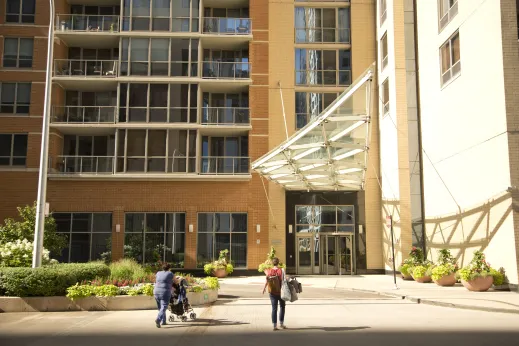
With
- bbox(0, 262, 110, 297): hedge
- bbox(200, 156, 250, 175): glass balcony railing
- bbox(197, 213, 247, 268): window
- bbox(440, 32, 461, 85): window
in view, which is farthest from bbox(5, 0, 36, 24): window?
bbox(440, 32, 461, 85): window

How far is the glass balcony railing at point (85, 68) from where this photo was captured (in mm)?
33875

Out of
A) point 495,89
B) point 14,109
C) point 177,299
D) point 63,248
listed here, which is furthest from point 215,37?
point 177,299

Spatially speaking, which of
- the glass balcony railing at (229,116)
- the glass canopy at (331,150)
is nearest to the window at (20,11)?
the glass balcony railing at (229,116)

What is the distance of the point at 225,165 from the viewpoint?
34.0 metres

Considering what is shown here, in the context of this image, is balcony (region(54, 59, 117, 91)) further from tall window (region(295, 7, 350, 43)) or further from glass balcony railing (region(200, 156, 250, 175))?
tall window (region(295, 7, 350, 43))

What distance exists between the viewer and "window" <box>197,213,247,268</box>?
108 feet

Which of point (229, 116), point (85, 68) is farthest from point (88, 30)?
point (229, 116)

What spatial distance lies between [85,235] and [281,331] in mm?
23198

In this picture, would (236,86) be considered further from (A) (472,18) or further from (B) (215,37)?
(A) (472,18)

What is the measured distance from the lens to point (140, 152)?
33031 millimetres

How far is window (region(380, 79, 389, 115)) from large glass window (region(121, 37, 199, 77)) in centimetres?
1167

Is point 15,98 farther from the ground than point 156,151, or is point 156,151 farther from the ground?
point 15,98

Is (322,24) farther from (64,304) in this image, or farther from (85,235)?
(64,304)

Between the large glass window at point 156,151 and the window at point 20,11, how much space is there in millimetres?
9557
